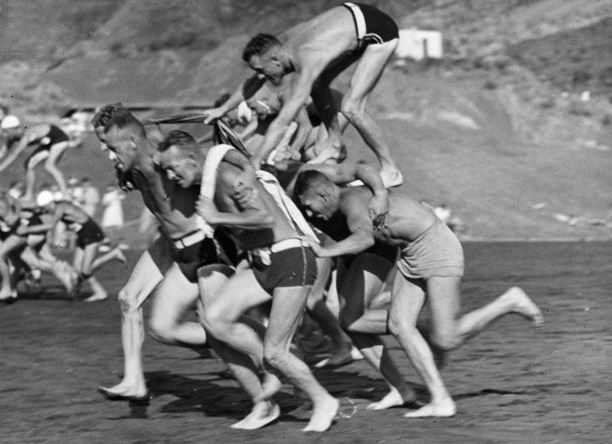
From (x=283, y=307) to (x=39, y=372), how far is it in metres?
4.14

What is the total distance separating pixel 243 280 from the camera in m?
9.84

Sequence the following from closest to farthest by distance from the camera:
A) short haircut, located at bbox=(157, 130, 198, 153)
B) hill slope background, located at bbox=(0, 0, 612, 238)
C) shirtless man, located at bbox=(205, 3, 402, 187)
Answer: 1. short haircut, located at bbox=(157, 130, 198, 153)
2. shirtless man, located at bbox=(205, 3, 402, 187)
3. hill slope background, located at bbox=(0, 0, 612, 238)

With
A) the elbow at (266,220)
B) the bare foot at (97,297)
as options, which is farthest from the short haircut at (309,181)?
the bare foot at (97,297)

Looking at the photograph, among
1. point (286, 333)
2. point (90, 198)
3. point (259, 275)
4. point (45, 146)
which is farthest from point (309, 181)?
point (90, 198)

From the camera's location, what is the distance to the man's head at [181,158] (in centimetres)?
967

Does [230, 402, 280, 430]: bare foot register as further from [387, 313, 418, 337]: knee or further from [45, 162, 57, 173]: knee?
[45, 162, 57, 173]: knee

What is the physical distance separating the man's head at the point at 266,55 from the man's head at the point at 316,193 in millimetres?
1510

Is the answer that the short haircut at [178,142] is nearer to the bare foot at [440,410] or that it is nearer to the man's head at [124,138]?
the man's head at [124,138]

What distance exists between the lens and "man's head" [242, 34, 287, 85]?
1124 cm

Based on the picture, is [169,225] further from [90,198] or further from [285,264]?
[90,198]

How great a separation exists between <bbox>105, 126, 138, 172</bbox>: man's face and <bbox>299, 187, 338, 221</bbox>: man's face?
1.30 m

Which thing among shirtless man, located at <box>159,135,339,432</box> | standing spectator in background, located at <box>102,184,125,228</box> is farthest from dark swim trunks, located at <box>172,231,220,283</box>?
standing spectator in background, located at <box>102,184,125,228</box>

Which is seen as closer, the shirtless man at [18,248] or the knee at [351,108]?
the knee at [351,108]

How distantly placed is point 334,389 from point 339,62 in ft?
8.32
